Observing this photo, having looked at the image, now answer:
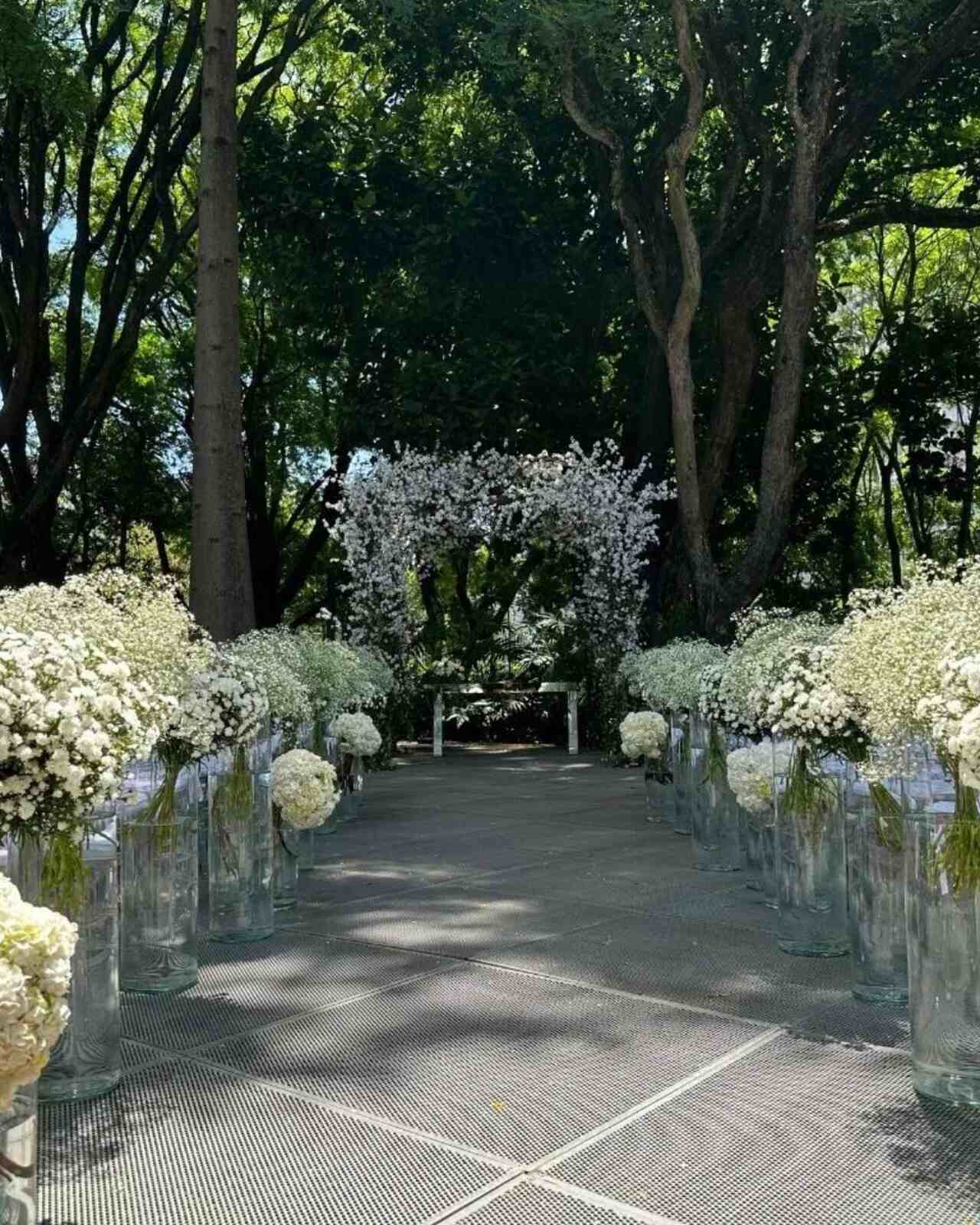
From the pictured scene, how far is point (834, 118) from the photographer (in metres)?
15.8

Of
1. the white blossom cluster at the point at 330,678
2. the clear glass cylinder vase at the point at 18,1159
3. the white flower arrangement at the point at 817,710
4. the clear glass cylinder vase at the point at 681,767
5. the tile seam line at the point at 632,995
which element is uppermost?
the white blossom cluster at the point at 330,678

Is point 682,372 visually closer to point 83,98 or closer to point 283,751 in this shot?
point 83,98

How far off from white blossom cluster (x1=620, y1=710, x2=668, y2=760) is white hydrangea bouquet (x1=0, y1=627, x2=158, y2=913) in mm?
6003

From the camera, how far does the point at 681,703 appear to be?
8.08 meters

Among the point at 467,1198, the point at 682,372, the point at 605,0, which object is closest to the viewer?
the point at 467,1198

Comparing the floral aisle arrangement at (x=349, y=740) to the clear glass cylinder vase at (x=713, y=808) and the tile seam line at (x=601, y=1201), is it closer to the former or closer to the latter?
the clear glass cylinder vase at (x=713, y=808)

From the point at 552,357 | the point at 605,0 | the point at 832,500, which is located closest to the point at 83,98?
the point at 605,0

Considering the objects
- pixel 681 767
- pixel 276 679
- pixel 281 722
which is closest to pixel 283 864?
pixel 281 722

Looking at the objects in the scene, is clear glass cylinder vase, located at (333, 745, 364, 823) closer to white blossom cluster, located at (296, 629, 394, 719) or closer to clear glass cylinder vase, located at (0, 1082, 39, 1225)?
white blossom cluster, located at (296, 629, 394, 719)

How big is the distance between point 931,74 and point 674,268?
13.7 feet

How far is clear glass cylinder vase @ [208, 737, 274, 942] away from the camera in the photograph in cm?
569

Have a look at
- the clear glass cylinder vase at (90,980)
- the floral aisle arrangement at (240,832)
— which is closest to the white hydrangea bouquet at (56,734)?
the clear glass cylinder vase at (90,980)

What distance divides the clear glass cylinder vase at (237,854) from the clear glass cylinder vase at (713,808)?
283 centimetres

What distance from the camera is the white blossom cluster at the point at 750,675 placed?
5.61 metres
